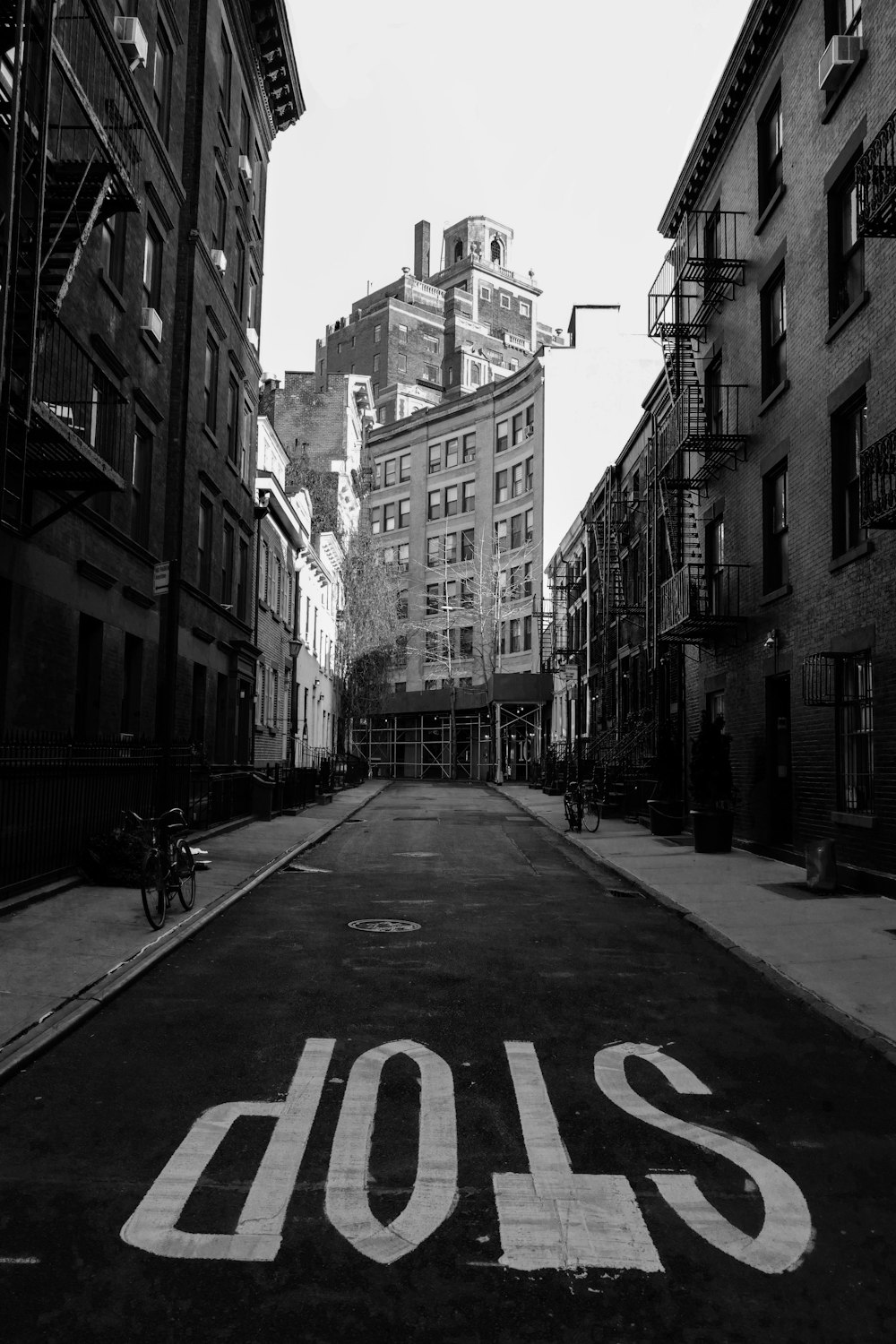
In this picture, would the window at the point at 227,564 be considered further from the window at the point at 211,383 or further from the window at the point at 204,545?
the window at the point at 211,383

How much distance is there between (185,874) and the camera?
12.3 metres

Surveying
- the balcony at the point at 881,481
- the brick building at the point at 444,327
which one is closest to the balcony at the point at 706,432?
the balcony at the point at 881,481

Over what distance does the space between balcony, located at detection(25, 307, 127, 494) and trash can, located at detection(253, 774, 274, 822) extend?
10311mm

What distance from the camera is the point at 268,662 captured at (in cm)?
3416

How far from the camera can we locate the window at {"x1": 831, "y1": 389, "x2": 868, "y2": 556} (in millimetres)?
15430

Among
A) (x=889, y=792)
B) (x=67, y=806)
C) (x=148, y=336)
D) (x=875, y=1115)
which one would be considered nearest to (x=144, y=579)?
(x=148, y=336)

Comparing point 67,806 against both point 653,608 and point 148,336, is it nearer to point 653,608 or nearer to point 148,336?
point 148,336

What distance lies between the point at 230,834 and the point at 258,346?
51.1 feet

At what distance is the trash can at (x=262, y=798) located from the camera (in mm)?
25312

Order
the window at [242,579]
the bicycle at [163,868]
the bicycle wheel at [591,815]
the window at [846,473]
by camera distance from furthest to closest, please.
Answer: the window at [242,579] → the bicycle wheel at [591,815] → the window at [846,473] → the bicycle at [163,868]

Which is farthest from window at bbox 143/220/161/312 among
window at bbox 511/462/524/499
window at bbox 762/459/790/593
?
window at bbox 511/462/524/499

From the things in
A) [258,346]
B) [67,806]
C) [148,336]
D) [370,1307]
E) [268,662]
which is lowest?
[370,1307]

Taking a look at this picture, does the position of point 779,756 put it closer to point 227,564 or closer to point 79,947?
point 79,947

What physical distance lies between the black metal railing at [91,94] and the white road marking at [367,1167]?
1114cm
